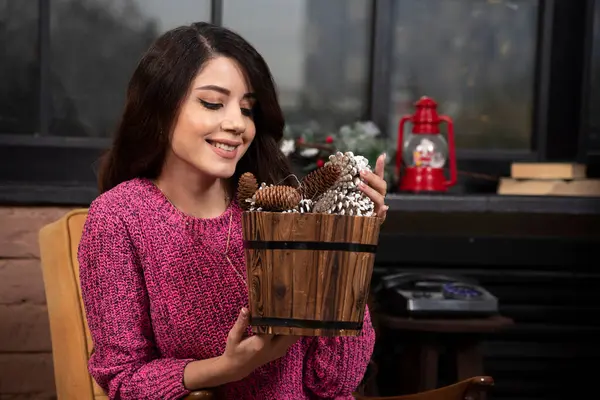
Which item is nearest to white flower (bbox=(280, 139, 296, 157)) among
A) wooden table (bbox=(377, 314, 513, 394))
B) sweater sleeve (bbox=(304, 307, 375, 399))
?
wooden table (bbox=(377, 314, 513, 394))

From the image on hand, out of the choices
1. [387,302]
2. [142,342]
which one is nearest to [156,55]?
[142,342]

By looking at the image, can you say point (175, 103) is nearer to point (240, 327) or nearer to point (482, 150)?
point (240, 327)

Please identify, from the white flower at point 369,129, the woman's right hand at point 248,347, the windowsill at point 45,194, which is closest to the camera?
the woman's right hand at point 248,347

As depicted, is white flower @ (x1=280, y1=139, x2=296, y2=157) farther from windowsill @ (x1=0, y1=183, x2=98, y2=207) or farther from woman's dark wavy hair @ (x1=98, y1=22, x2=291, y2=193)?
woman's dark wavy hair @ (x1=98, y1=22, x2=291, y2=193)

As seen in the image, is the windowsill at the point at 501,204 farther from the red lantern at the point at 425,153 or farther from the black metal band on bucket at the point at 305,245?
the black metal band on bucket at the point at 305,245

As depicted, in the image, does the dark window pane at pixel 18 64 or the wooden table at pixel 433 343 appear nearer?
the wooden table at pixel 433 343

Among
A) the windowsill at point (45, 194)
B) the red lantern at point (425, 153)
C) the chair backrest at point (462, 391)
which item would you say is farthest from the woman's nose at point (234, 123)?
the red lantern at point (425, 153)

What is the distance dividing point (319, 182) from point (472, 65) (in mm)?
1809

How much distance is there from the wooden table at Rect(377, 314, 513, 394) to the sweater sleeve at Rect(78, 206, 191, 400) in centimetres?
109

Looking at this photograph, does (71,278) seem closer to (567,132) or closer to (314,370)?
(314,370)

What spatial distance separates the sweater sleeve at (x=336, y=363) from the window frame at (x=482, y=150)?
1.28 meters

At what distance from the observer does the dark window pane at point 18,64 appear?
2.66m

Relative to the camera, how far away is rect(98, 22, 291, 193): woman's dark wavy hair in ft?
4.70

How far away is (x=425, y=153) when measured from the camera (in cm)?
250
